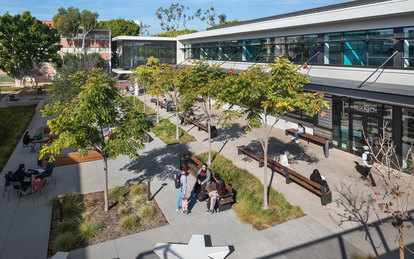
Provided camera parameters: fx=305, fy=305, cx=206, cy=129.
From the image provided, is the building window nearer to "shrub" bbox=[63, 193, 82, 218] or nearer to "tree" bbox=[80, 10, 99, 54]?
"shrub" bbox=[63, 193, 82, 218]

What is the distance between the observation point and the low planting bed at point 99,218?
8.83 meters

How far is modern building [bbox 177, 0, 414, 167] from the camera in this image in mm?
13516

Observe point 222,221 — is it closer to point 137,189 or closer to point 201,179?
point 201,179

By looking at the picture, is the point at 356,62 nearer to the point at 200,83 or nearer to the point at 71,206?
the point at 200,83

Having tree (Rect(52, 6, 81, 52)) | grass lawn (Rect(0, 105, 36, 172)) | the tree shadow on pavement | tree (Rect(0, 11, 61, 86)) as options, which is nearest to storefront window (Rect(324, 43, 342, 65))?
the tree shadow on pavement

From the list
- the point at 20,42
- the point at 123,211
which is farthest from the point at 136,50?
the point at 123,211

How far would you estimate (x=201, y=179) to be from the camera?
1165 centimetres

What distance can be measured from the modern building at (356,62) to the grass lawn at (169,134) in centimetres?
711

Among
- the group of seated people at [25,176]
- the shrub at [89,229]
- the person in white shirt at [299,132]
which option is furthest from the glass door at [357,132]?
the group of seated people at [25,176]

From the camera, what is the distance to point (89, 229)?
362 inches

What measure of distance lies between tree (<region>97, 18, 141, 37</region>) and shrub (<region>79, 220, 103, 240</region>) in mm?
78009

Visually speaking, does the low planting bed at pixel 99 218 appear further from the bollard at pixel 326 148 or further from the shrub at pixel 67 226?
the bollard at pixel 326 148

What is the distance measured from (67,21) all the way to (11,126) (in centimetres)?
4117

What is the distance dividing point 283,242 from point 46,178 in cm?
1053
